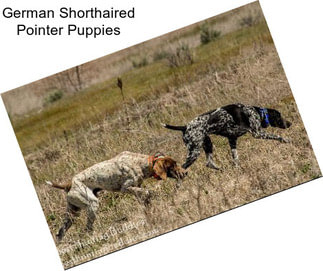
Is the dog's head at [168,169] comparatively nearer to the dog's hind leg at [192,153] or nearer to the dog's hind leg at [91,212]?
the dog's hind leg at [192,153]

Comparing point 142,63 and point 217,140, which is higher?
point 142,63

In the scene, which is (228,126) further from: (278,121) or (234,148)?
(278,121)

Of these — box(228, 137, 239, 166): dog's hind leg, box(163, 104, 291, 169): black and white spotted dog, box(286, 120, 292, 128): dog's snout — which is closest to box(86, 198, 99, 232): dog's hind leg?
box(163, 104, 291, 169): black and white spotted dog

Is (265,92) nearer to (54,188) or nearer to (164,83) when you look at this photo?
(164,83)

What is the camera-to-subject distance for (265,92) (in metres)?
8.30

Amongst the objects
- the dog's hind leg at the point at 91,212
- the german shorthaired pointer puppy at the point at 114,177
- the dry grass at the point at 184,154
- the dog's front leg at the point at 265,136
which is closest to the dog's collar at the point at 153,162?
the german shorthaired pointer puppy at the point at 114,177

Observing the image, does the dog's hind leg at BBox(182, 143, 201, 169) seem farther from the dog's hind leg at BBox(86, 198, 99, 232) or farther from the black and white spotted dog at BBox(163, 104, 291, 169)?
the dog's hind leg at BBox(86, 198, 99, 232)

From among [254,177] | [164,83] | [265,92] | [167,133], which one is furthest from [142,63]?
[254,177]

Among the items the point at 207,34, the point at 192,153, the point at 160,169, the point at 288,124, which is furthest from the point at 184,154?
the point at 207,34

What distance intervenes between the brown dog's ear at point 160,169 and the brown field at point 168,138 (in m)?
0.19

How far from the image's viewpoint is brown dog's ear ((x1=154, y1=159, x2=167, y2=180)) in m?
7.59

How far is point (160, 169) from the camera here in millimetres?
7598

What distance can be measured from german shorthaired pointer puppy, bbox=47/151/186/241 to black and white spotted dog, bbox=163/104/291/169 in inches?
16.7

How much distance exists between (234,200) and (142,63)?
8.77 feet
